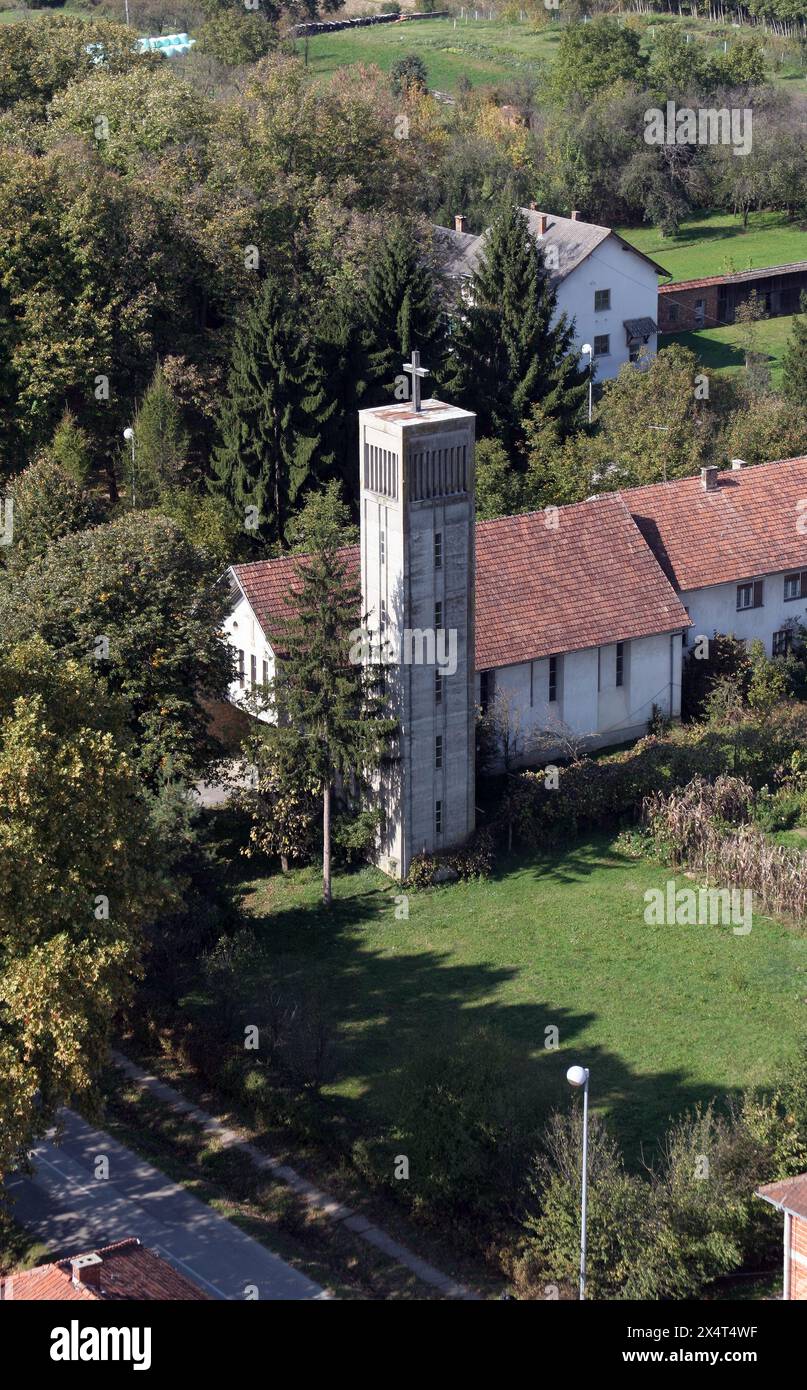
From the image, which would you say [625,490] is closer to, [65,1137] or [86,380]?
[86,380]

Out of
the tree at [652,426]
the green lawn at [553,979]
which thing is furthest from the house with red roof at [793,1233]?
the tree at [652,426]

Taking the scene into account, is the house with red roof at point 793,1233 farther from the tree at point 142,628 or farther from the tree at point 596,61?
the tree at point 596,61

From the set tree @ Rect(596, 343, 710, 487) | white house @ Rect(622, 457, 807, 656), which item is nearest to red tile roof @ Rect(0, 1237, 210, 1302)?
white house @ Rect(622, 457, 807, 656)

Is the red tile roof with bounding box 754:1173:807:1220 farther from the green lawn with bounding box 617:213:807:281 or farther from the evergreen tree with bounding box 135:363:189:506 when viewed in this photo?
the green lawn with bounding box 617:213:807:281

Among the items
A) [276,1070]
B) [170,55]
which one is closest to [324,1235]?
[276,1070]

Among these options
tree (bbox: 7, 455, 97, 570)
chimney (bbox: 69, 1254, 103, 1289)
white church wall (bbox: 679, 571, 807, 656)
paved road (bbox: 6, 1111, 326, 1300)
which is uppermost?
tree (bbox: 7, 455, 97, 570)

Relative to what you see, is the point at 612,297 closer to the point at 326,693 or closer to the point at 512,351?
the point at 512,351
